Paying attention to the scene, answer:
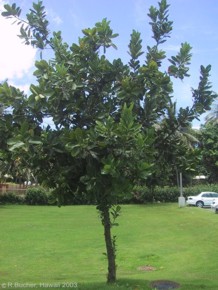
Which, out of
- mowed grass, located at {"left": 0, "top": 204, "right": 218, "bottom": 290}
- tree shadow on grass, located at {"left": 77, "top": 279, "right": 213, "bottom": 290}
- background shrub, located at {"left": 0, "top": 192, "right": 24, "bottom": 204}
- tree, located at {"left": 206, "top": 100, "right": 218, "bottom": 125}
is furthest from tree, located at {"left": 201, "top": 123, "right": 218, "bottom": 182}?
tree shadow on grass, located at {"left": 77, "top": 279, "right": 213, "bottom": 290}

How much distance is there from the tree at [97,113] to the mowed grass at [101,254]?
77.1 inches

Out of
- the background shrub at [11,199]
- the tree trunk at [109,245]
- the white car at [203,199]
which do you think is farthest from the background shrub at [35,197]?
the tree trunk at [109,245]

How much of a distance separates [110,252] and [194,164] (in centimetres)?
209

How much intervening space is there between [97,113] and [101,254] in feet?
33.6

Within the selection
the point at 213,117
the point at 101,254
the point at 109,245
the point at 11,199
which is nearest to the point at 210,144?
the point at 213,117

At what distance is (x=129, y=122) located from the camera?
6.15m

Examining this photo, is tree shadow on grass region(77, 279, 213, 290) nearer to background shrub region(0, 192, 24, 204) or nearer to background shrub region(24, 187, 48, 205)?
background shrub region(24, 187, 48, 205)

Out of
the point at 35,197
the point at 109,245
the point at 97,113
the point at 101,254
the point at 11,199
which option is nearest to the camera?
the point at 97,113

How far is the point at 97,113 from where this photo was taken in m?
7.11

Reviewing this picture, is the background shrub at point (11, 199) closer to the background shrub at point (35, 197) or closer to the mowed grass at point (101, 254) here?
the background shrub at point (35, 197)

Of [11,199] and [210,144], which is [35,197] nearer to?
[11,199]

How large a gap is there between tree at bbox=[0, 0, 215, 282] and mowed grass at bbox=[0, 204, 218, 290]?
77.1 inches

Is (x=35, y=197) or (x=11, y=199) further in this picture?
(x=11, y=199)

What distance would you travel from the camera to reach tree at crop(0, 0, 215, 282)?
6.40 metres
